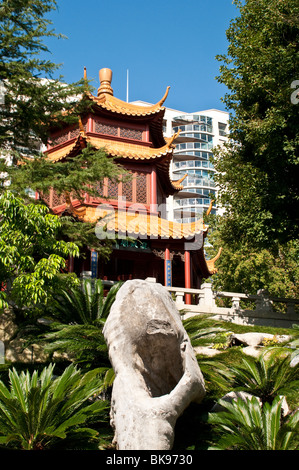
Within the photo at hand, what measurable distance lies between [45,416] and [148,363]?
1.49m

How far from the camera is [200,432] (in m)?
6.73

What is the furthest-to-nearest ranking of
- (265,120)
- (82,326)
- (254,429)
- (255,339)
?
1. (265,120)
2. (255,339)
3. (82,326)
4. (254,429)

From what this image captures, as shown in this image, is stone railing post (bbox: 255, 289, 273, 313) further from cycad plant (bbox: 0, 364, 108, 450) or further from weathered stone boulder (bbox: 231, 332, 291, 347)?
cycad plant (bbox: 0, 364, 108, 450)

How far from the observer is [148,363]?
5.07 meters

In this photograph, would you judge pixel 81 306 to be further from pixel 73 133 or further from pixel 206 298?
pixel 73 133

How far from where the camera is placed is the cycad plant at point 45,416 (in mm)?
5293

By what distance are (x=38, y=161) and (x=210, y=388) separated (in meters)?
7.00

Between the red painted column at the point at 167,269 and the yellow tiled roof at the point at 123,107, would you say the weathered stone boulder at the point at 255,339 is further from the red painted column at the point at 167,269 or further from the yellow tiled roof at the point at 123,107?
the yellow tiled roof at the point at 123,107

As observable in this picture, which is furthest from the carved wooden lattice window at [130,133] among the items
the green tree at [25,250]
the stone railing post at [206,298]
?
the green tree at [25,250]

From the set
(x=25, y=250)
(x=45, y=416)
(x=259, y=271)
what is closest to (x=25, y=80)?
(x=25, y=250)

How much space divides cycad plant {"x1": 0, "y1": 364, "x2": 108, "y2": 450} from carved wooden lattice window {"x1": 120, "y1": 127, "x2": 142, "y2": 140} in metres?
16.8

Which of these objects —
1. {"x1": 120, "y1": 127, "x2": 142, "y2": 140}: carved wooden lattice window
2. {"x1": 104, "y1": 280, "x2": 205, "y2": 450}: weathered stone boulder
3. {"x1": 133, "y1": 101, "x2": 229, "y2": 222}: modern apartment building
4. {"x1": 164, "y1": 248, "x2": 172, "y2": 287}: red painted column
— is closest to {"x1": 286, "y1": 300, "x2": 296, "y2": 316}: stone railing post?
{"x1": 164, "y1": 248, "x2": 172, "y2": 287}: red painted column

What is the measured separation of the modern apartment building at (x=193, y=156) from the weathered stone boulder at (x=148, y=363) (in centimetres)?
5328

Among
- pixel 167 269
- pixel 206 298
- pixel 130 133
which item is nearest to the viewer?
pixel 206 298
